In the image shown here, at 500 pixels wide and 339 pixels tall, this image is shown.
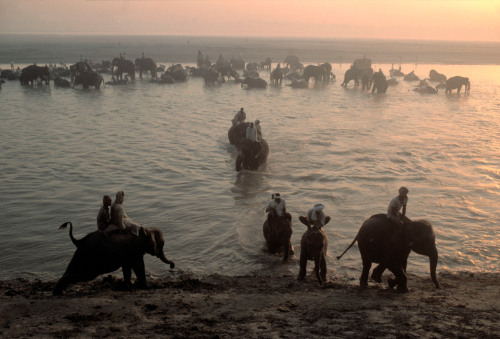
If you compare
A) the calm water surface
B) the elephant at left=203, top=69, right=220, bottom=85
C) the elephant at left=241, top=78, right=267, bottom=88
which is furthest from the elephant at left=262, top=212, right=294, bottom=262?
the elephant at left=203, top=69, right=220, bottom=85

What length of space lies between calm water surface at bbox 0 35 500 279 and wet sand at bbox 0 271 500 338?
45.6 inches

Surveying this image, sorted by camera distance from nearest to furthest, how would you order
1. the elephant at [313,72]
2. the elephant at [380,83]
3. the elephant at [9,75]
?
the elephant at [380,83] < the elephant at [9,75] < the elephant at [313,72]

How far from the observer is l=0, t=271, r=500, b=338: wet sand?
7730mm

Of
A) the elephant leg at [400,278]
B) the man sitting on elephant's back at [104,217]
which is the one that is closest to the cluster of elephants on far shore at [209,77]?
the man sitting on elephant's back at [104,217]

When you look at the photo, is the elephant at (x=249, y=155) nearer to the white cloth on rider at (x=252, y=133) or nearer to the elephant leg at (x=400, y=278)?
the white cloth on rider at (x=252, y=133)

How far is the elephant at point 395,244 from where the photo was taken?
955 centimetres

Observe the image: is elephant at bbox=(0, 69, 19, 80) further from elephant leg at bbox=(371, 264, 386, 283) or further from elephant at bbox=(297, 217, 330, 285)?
elephant leg at bbox=(371, 264, 386, 283)

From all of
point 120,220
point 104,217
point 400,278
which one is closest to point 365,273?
point 400,278

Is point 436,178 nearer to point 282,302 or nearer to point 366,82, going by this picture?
point 282,302

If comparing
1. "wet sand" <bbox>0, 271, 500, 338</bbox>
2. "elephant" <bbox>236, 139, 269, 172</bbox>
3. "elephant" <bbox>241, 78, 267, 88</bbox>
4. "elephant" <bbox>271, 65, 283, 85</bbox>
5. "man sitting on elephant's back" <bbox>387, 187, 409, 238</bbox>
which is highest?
"elephant" <bbox>271, 65, 283, 85</bbox>

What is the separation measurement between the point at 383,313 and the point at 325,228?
5.19 metres

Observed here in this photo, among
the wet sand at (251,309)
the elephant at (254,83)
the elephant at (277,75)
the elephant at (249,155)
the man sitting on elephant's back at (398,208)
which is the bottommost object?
the wet sand at (251,309)

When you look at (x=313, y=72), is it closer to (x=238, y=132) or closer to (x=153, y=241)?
(x=238, y=132)

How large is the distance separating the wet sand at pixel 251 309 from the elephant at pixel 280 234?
3.28 ft
